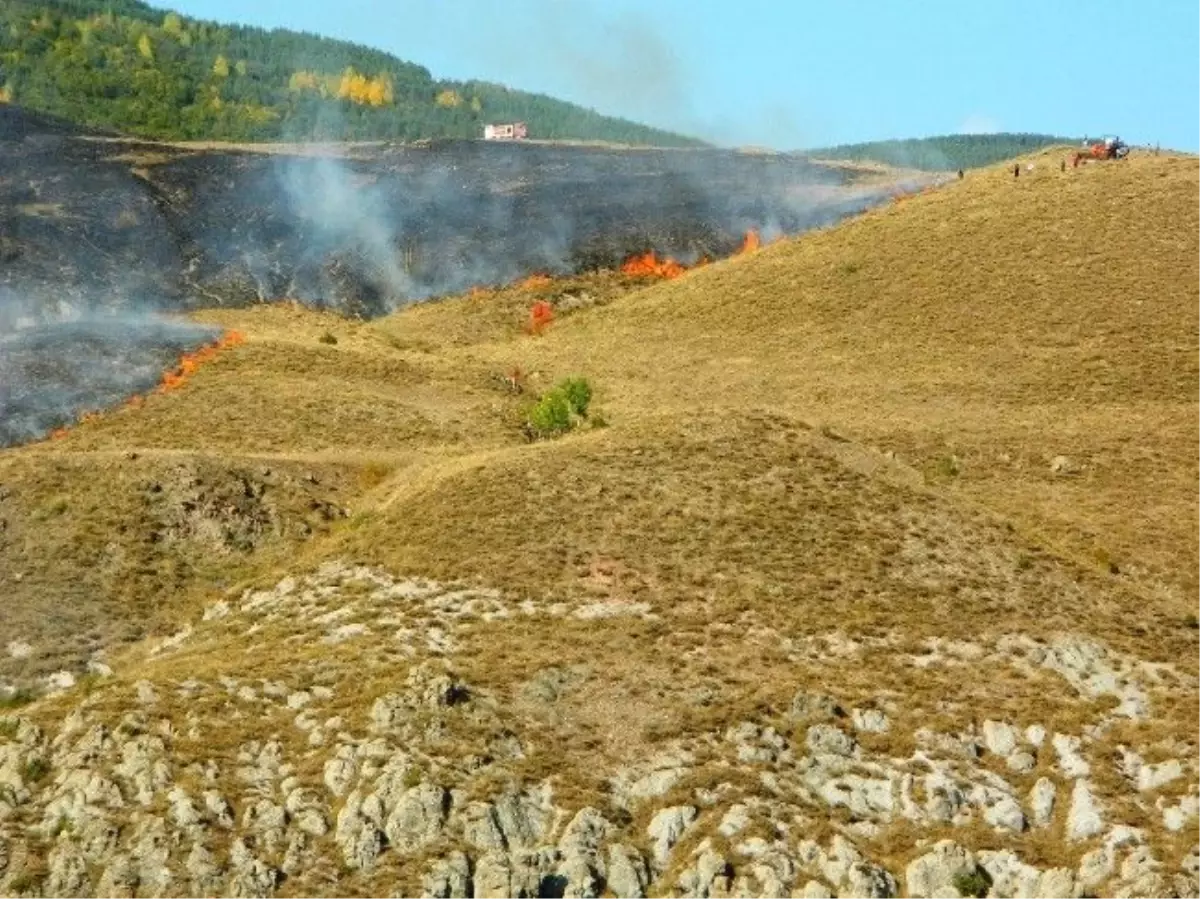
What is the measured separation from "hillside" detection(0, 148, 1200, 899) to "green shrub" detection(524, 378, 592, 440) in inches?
72.3

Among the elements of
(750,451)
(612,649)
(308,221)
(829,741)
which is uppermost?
(750,451)

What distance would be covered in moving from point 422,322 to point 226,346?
23.4 metres

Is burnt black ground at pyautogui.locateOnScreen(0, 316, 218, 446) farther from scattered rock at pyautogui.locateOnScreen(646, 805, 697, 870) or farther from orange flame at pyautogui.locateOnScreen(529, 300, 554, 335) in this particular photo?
scattered rock at pyautogui.locateOnScreen(646, 805, 697, 870)

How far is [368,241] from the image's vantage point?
132 m

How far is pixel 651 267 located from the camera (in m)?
134

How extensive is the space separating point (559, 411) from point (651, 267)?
57.9m

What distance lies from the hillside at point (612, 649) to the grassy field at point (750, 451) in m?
0.21

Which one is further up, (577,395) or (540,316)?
(577,395)

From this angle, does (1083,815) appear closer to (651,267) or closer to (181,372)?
(181,372)

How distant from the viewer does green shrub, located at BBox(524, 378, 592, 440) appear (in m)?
77.2

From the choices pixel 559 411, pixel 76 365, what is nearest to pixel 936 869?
Result: pixel 559 411

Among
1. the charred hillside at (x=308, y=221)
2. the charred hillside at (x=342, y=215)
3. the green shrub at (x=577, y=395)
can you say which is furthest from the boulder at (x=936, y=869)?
the charred hillside at (x=342, y=215)

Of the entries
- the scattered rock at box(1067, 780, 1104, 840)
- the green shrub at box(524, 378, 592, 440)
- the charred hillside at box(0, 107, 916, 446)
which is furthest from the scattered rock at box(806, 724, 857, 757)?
the charred hillside at box(0, 107, 916, 446)

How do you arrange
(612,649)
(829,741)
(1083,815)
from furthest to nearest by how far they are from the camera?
(612,649)
(829,741)
(1083,815)
